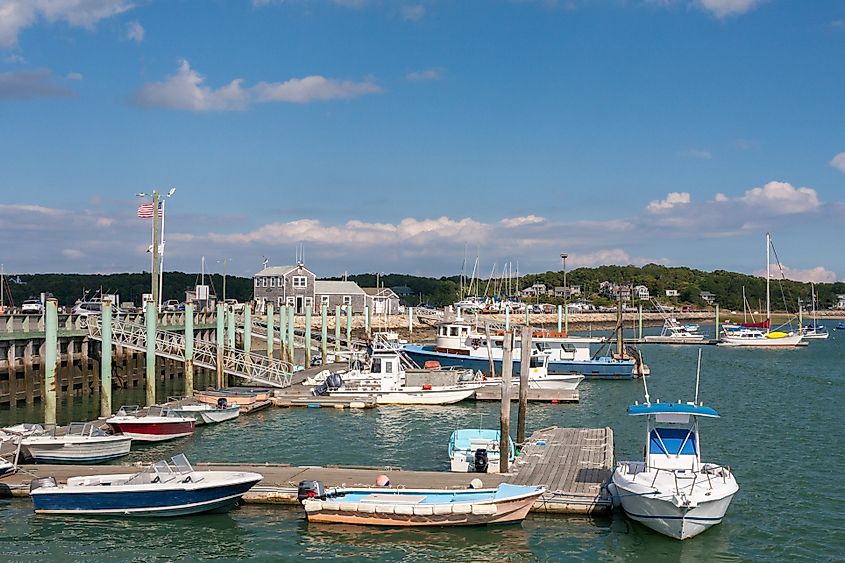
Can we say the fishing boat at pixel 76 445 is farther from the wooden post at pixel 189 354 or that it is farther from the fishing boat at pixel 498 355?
the fishing boat at pixel 498 355

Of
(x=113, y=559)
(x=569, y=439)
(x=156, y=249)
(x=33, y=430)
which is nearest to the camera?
(x=113, y=559)

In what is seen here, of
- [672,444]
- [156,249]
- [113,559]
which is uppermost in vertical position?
[156,249]

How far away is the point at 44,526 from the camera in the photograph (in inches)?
805

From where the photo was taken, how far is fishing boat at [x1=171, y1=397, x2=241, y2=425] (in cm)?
3403

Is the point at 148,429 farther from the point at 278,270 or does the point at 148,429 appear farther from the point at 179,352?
the point at 278,270

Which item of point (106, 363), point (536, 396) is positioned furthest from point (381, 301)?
point (106, 363)

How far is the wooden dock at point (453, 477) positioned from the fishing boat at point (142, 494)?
96cm

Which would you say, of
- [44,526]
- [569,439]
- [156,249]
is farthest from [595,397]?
[44,526]

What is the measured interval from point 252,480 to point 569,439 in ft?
39.2

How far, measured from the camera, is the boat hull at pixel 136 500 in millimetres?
21000

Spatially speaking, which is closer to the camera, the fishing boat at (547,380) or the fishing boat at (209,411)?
the fishing boat at (209,411)

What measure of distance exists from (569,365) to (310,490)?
123 ft

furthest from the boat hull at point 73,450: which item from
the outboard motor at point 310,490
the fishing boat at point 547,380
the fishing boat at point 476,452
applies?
the fishing boat at point 547,380

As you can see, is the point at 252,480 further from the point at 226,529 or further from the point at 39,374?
the point at 39,374
